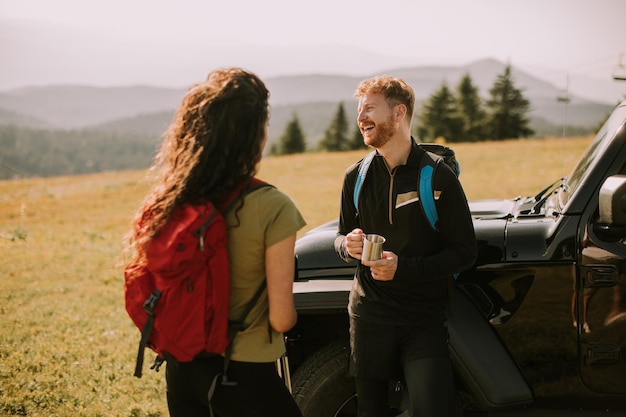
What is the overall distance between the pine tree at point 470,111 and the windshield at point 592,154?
5867 cm

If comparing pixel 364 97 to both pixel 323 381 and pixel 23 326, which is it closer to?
pixel 323 381

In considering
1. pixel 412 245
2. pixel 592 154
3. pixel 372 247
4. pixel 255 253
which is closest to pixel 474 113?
pixel 592 154

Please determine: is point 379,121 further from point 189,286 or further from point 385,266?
point 189,286

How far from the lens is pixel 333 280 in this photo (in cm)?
347

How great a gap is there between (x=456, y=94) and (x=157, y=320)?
63.0 meters

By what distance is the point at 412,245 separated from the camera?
9.49 feet

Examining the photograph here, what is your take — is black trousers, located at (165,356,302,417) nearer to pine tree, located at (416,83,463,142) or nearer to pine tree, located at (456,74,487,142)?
pine tree, located at (456,74,487,142)

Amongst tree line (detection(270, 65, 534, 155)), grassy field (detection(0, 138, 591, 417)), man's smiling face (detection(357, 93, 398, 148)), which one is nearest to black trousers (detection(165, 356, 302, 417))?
grassy field (detection(0, 138, 591, 417))

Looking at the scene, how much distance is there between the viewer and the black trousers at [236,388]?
227cm

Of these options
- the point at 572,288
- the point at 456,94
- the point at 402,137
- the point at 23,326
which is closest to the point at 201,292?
the point at 402,137

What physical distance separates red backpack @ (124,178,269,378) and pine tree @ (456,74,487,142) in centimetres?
6064

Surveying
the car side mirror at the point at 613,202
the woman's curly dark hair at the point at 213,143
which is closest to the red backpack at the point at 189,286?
the woman's curly dark hair at the point at 213,143

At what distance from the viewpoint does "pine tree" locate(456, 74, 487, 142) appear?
60.6 meters

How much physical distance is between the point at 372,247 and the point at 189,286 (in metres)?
0.88
